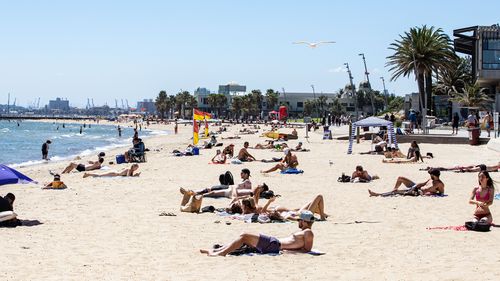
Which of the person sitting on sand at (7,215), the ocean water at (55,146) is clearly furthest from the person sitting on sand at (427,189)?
the ocean water at (55,146)

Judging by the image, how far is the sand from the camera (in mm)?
8688

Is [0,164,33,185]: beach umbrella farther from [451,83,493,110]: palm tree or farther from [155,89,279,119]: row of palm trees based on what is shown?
[155,89,279,119]: row of palm trees

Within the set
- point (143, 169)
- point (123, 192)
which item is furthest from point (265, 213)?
point (143, 169)

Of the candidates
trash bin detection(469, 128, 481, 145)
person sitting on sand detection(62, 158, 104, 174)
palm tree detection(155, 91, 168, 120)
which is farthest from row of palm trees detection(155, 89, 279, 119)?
person sitting on sand detection(62, 158, 104, 174)

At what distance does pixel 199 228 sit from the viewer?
1223 cm

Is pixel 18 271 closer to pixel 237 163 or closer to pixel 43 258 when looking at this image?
pixel 43 258

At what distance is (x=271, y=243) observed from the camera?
9703 mm

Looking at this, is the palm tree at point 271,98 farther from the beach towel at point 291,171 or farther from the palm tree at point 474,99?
the beach towel at point 291,171

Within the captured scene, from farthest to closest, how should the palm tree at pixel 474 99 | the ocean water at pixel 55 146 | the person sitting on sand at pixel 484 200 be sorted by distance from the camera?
the palm tree at pixel 474 99 < the ocean water at pixel 55 146 < the person sitting on sand at pixel 484 200

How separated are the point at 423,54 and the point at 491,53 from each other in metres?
5.30

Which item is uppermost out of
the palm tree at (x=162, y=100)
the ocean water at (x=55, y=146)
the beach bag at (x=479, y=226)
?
the palm tree at (x=162, y=100)

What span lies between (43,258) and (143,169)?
16242 mm

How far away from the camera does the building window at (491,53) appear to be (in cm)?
5572

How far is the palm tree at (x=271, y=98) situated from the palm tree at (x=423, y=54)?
→ 9723 centimetres
